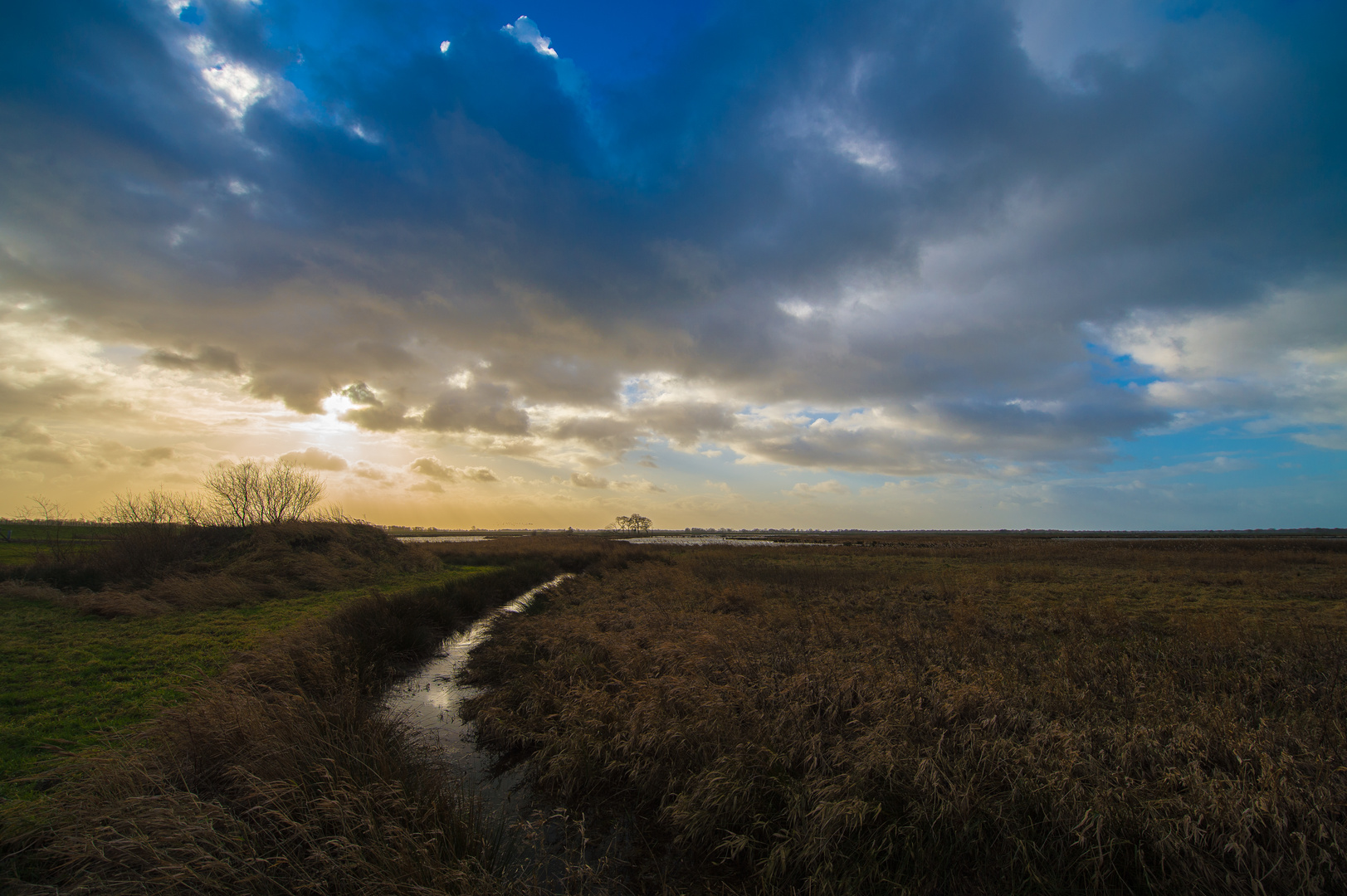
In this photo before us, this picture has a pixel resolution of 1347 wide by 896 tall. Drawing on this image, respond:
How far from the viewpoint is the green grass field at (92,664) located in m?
7.68

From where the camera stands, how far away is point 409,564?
127 ft

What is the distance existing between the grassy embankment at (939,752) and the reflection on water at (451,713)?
54 centimetres

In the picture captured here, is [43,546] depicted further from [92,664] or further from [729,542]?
[729,542]

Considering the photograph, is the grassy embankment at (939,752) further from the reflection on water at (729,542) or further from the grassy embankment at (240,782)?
the reflection on water at (729,542)

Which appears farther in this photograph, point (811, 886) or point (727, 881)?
point (727, 881)

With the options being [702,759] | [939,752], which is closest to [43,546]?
[702,759]

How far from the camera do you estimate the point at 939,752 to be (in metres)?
6.53

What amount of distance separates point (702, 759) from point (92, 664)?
1298cm

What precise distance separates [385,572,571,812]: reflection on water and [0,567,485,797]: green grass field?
3.94m

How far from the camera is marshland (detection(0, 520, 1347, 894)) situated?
16.6 ft

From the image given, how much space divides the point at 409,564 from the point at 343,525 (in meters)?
6.12

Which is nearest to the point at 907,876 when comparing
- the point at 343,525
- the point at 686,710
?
the point at 686,710

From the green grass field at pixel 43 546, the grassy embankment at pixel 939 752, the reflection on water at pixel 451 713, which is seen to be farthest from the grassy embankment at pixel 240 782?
the green grass field at pixel 43 546

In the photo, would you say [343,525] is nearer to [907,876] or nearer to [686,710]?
[686,710]
